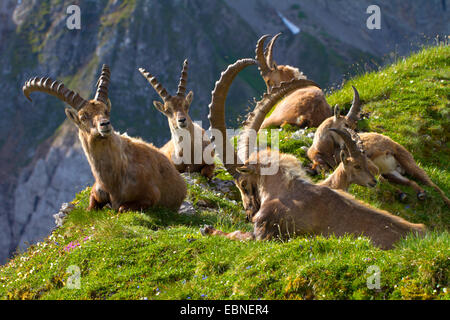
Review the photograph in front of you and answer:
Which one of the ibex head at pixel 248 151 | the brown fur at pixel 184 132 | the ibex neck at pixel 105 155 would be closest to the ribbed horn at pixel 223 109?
the ibex head at pixel 248 151

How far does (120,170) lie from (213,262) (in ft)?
13.6

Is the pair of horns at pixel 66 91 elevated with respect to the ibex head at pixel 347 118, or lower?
elevated

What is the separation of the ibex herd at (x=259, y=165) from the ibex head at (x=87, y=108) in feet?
0.06

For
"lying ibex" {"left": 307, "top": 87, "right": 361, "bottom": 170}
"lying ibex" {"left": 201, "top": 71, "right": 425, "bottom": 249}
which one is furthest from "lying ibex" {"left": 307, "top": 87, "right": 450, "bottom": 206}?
"lying ibex" {"left": 201, "top": 71, "right": 425, "bottom": 249}

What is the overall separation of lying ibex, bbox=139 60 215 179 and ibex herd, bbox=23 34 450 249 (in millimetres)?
27

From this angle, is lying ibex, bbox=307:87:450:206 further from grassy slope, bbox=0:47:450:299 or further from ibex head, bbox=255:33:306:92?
ibex head, bbox=255:33:306:92

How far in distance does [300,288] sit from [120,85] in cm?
14380

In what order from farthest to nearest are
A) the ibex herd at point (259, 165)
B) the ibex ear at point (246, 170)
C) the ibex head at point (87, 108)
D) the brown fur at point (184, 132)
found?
the brown fur at point (184, 132) < the ibex head at point (87, 108) < the ibex ear at point (246, 170) < the ibex herd at point (259, 165)

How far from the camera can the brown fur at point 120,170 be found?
9297 mm

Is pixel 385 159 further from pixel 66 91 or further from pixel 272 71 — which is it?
pixel 272 71

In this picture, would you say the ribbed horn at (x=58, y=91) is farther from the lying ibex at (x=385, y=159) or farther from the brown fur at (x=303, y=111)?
the brown fur at (x=303, y=111)

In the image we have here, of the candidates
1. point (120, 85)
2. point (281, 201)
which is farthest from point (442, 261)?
point (120, 85)

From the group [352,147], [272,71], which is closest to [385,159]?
[352,147]

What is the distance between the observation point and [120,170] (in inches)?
382
